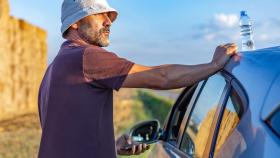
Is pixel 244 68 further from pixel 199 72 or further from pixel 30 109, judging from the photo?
pixel 30 109

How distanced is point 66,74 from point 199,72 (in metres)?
0.69

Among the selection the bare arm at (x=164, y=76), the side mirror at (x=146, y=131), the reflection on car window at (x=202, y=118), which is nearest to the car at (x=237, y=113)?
the reflection on car window at (x=202, y=118)

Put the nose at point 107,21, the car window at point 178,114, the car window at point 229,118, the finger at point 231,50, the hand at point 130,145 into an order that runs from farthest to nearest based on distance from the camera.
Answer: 1. the hand at point 130,145
2. the car window at point 178,114
3. the nose at point 107,21
4. the finger at point 231,50
5. the car window at point 229,118

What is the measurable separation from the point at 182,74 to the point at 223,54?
270 mm

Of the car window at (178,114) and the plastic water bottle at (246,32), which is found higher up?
the plastic water bottle at (246,32)

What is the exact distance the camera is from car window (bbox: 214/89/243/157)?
323 centimetres

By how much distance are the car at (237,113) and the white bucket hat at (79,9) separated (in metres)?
0.71

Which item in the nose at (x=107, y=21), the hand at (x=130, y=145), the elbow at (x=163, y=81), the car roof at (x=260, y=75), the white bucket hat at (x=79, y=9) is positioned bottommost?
the hand at (x=130, y=145)

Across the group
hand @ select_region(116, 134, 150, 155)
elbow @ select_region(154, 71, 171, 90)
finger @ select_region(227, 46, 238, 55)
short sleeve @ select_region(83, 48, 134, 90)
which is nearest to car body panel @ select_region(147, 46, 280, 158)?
finger @ select_region(227, 46, 238, 55)

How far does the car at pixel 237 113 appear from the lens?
2873 millimetres

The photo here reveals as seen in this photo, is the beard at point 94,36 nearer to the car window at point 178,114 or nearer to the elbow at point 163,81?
the elbow at point 163,81

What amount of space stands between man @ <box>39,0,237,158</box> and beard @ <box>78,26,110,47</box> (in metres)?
0.09

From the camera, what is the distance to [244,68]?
3.30 meters

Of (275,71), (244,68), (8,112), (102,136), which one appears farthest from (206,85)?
(8,112)
